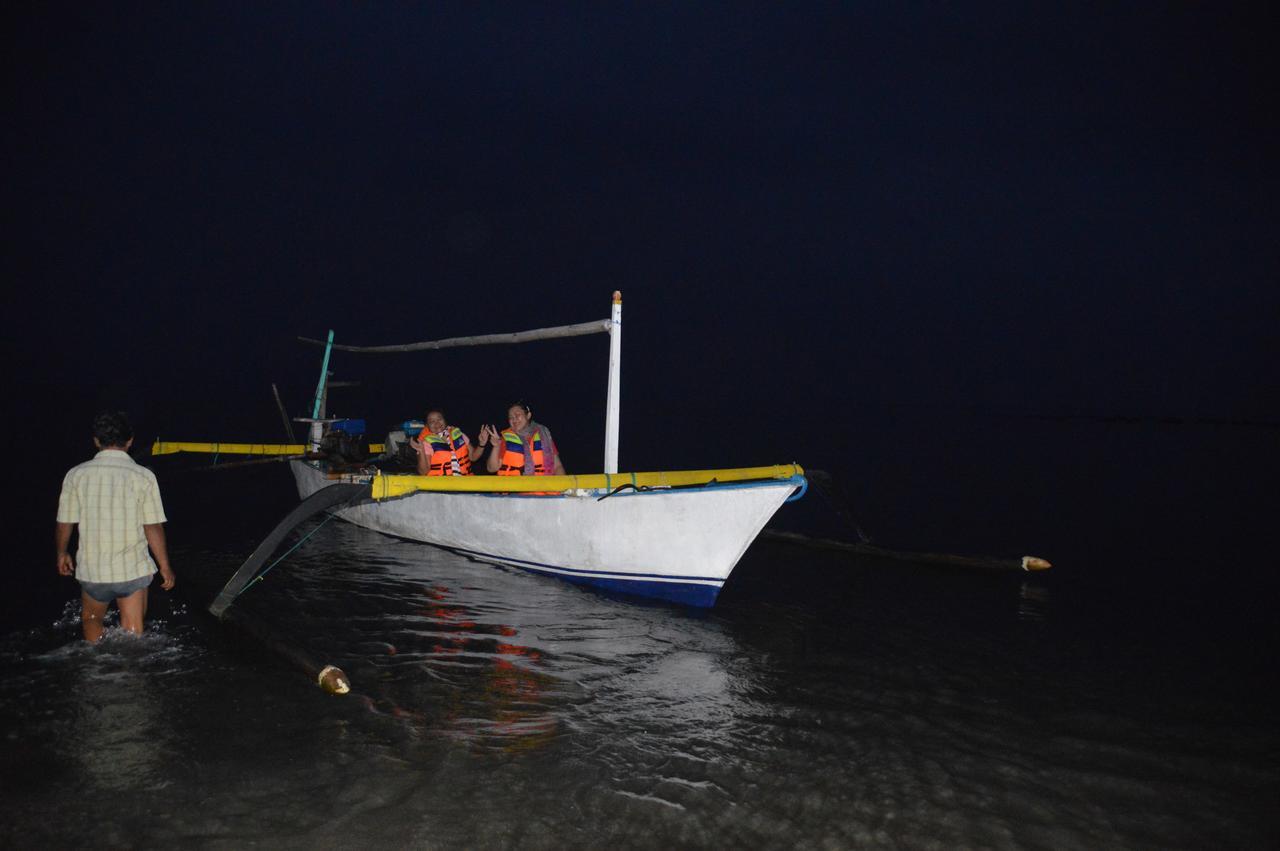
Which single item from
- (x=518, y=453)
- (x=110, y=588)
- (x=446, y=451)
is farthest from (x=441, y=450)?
(x=110, y=588)

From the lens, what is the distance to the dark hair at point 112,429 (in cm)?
476

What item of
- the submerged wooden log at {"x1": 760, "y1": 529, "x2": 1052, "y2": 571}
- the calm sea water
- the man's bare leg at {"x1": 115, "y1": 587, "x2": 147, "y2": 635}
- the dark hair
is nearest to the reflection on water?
the calm sea water

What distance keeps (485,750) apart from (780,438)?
41.8 meters

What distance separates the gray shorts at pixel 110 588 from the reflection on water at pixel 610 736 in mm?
727

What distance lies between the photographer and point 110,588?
4.97 metres

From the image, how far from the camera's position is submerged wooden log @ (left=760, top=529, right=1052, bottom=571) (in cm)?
984

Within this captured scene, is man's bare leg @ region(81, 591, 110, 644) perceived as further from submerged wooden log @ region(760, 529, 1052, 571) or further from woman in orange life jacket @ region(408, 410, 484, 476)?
submerged wooden log @ region(760, 529, 1052, 571)

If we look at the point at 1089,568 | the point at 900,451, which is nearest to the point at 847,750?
the point at 1089,568

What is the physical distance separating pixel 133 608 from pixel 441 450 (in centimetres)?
485

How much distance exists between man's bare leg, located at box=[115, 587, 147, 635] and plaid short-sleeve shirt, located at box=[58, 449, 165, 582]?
1.14ft

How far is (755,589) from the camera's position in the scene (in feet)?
30.0

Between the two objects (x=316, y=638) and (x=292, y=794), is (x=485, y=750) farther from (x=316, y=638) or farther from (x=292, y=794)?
(x=316, y=638)

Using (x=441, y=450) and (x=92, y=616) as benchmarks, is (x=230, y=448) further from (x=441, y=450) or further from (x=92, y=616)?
(x=92, y=616)

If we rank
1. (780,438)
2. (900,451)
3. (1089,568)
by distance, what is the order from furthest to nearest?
(780,438)
(900,451)
(1089,568)
